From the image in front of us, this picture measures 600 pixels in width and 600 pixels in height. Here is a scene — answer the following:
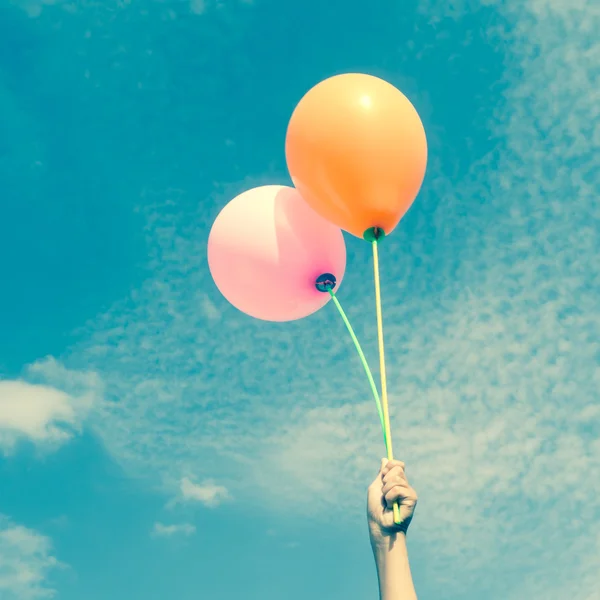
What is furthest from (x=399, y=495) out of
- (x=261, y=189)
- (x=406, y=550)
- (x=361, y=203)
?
(x=261, y=189)

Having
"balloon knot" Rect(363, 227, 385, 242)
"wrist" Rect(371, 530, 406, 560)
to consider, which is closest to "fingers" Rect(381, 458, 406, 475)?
"wrist" Rect(371, 530, 406, 560)

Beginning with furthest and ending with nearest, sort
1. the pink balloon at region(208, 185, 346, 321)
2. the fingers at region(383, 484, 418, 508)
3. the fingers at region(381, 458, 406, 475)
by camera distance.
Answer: the pink balloon at region(208, 185, 346, 321), the fingers at region(381, 458, 406, 475), the fingers at region(383, 484, 418, 508)

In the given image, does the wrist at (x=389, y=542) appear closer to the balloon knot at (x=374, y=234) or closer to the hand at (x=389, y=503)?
the hand at (x=389, y=503)

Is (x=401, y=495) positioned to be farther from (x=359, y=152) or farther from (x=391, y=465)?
(x=359, y=152)

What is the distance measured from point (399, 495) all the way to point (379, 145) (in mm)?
2589

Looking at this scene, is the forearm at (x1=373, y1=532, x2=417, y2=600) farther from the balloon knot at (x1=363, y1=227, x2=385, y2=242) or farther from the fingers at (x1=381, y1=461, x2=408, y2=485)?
the balloon knot at (x1=363, y1=227, x2=385, y2=242)

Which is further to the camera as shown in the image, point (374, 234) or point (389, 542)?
point (374, 234)

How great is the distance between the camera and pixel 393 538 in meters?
3.88

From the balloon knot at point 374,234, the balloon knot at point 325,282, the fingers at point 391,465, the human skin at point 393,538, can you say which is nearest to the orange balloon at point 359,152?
the balloon knot at point 374,234

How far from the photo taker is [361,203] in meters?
4.93

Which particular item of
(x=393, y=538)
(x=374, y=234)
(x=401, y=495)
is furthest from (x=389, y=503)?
(x=374, y=234)

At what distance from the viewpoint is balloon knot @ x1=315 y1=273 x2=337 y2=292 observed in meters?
5.86

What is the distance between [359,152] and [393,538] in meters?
2.77

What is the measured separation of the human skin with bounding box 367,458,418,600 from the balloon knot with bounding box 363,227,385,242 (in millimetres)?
1852
